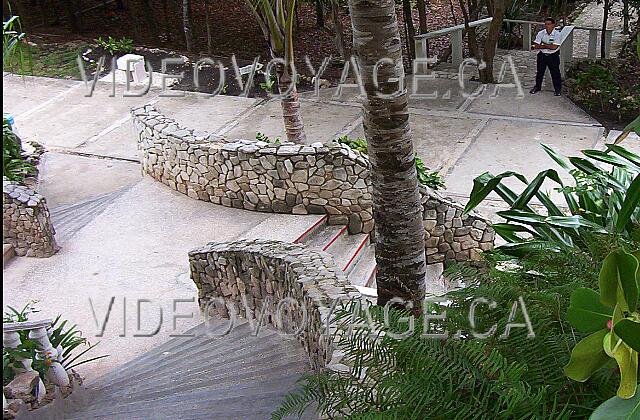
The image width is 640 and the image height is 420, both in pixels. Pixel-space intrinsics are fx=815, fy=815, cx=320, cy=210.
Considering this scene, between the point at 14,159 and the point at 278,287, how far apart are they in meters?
4.48

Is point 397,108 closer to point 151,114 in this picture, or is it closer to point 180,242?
point 180,242

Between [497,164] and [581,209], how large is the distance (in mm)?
4545

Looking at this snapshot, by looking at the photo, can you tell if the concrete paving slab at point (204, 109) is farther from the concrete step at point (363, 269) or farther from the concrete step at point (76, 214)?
the concrete step at point (363, 269)

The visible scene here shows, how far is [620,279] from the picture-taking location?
109 centimetres

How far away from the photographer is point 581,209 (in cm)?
451

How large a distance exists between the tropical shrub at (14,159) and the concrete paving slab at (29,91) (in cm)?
176

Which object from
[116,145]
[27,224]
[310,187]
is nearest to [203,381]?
[310,187]

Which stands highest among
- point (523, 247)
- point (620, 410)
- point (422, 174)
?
point (620, 410)

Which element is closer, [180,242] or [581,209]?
[581,209]

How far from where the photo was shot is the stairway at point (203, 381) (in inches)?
187

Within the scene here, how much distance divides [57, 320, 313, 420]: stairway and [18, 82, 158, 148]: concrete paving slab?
4.84 m

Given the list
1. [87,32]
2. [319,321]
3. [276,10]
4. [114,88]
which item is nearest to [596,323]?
[319,321]

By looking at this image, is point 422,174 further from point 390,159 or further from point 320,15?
point 320,15

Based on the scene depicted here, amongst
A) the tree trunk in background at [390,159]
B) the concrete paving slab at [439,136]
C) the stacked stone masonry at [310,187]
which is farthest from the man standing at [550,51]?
the tree trunk in background at [390,159]
